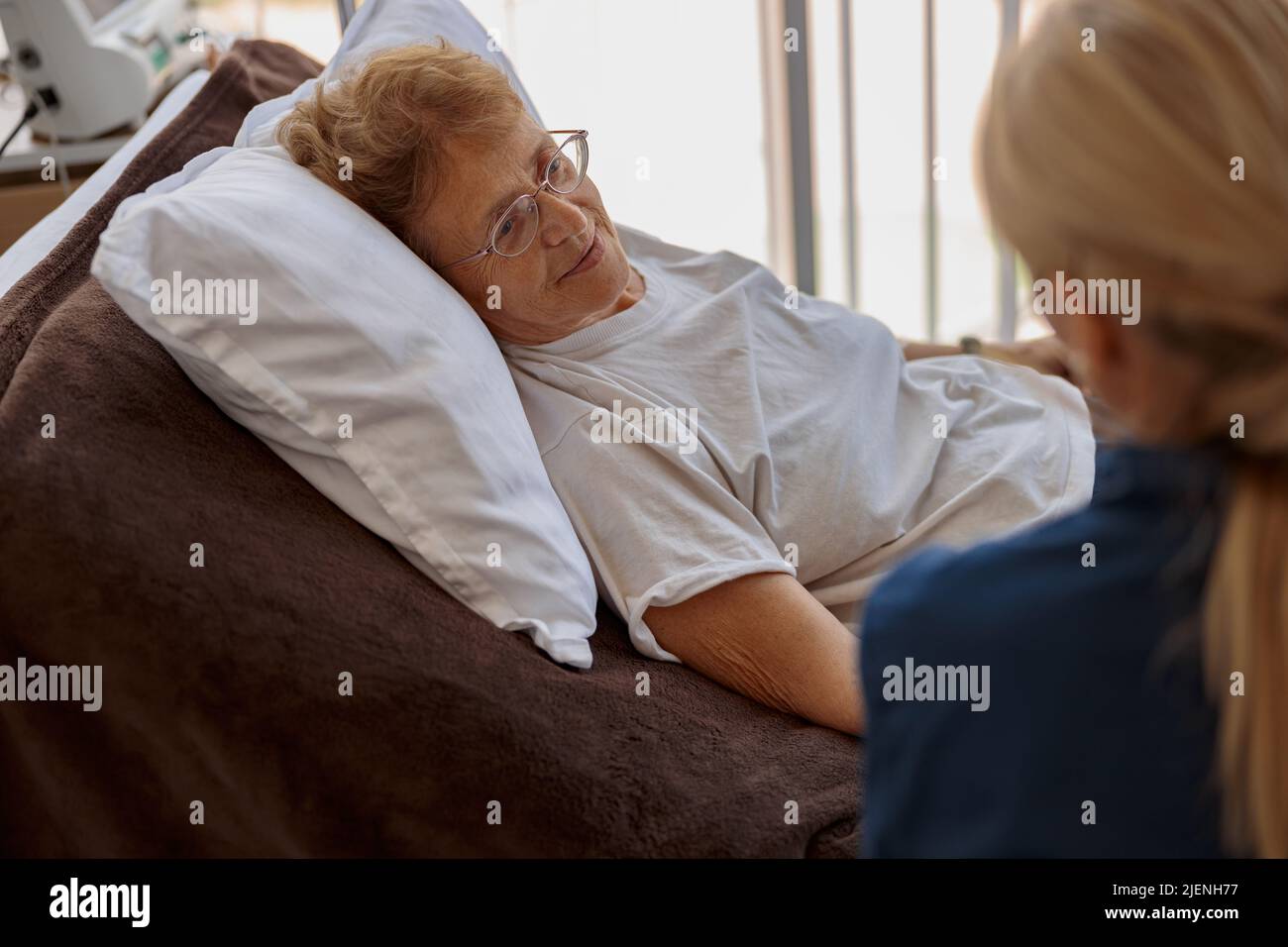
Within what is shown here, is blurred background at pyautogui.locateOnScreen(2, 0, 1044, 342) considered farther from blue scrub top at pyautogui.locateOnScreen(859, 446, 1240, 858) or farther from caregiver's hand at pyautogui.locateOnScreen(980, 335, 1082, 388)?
blue scrub top at pyautogui.locateOnScreen(859, 446, 1240, 858)

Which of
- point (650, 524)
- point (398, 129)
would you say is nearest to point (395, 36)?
point (398, 129)

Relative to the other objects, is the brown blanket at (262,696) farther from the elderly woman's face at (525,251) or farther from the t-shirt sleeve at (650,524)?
the elderly woman's face at (525,251)

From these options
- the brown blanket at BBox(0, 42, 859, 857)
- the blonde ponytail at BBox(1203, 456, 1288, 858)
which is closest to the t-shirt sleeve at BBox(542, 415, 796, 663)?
the brown blanket at BBox(0, 42, 859, 857)

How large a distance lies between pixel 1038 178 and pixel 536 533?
24.7 inches

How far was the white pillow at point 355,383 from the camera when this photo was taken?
1.06 m

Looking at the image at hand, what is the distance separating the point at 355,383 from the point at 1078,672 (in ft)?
2.26

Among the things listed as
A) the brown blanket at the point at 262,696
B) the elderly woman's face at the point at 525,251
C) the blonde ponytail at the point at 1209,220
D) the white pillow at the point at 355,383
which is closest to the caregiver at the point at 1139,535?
the blonde ponytail at the point at 1209,220

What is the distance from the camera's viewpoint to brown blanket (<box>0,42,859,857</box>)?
3.18 ft

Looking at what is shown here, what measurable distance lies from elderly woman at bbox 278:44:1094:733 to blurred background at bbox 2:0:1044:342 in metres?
1.01

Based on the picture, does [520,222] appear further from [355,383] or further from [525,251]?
[355,383]

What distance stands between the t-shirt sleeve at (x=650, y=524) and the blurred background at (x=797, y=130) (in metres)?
1.28
